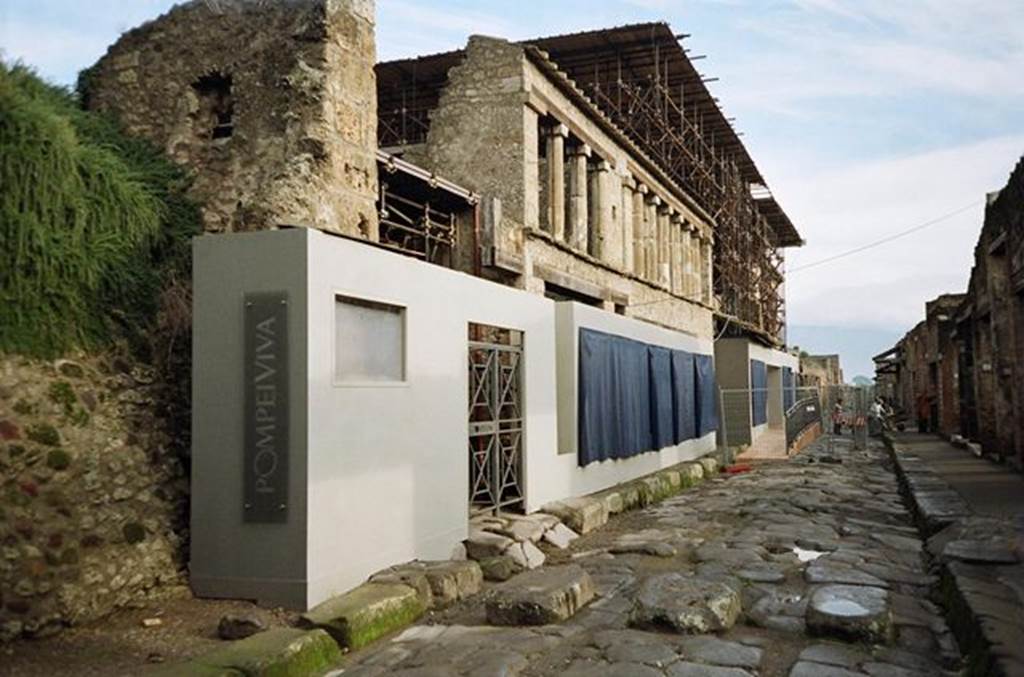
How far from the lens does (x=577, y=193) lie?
59.9 ft

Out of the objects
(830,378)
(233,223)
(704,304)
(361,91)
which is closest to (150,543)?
(233,223)

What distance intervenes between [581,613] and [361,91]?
6758mm

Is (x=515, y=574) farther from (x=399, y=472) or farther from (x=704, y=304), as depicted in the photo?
(x=704, y=304)

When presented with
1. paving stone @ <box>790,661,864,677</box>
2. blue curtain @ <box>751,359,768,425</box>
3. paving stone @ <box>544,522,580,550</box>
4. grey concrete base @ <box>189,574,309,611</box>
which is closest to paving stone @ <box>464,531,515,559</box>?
paving stone @ <box>544,522,580,550</box>

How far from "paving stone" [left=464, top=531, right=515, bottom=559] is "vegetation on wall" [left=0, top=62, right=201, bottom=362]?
11.0 ft

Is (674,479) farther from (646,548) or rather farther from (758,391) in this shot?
(758,391)

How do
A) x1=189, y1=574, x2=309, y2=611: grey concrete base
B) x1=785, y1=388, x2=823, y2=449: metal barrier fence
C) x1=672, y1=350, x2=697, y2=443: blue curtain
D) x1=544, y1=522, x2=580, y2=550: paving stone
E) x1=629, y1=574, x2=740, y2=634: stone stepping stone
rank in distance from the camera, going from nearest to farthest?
1. x1=629, y1=574, x2=740, y2=634: stone stepping stone
2. x1=189, y1=574, x2=309, y2=611: grey concrete base
3. x1=544, y1=522, x2=580, y2=550: paving stone
4. x1=672, y1=350, x2=697, y2=443: blue curtain
5. x1=785, y1=388, x2=823, y2=449: metal barrier fence

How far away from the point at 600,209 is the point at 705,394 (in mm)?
4739

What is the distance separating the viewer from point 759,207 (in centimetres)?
3812

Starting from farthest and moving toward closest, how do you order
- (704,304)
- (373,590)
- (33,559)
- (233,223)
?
(704,304)
(233,223)
(373,590)
(33,559)

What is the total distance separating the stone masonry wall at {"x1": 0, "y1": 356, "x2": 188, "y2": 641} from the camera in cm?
559

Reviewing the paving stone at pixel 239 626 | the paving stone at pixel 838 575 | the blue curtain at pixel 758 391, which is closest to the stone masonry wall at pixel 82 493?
the paving stone at pixel 239 626

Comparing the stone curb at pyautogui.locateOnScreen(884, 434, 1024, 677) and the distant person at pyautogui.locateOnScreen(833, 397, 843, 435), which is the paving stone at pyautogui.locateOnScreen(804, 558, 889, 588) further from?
the distant person at pyautogui.locateOnScreen(833, 397, 843, 435)

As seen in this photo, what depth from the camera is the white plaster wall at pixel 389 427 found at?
631 cm
